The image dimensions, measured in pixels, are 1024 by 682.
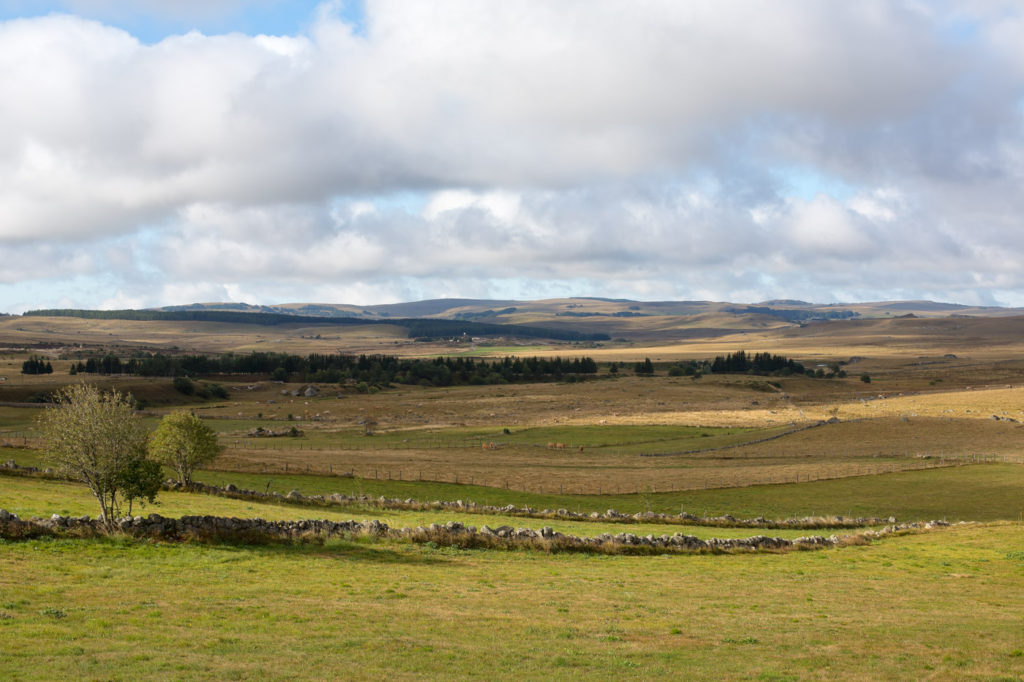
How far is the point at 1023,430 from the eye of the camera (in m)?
95.3

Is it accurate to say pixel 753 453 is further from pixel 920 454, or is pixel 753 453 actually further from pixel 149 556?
pixel 149 556

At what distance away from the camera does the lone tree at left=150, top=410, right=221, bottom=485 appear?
52.4 meters

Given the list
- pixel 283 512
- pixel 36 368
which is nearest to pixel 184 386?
pixel 36 368

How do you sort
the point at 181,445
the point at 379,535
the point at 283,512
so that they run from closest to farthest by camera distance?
the point at 379,535
the point at 283,512
the point at 181,445

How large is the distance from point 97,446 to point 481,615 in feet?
63.1

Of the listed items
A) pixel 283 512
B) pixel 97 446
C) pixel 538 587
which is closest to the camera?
pixel 538 587

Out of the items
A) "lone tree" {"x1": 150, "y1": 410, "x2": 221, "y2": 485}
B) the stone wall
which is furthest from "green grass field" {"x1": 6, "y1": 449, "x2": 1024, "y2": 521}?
the stone wall

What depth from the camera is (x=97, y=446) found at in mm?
31797

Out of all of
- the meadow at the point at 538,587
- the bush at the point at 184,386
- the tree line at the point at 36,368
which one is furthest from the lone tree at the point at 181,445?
the tree line at the point at 36,368

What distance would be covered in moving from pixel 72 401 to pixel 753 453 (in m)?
72.1

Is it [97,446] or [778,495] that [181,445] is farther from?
[778,495]

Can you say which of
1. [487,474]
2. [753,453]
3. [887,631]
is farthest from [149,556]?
[753,453]

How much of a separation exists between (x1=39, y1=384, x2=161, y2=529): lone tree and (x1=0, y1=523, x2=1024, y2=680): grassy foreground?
12.4 feet

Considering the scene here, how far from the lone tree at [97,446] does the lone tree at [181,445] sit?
19906mm
